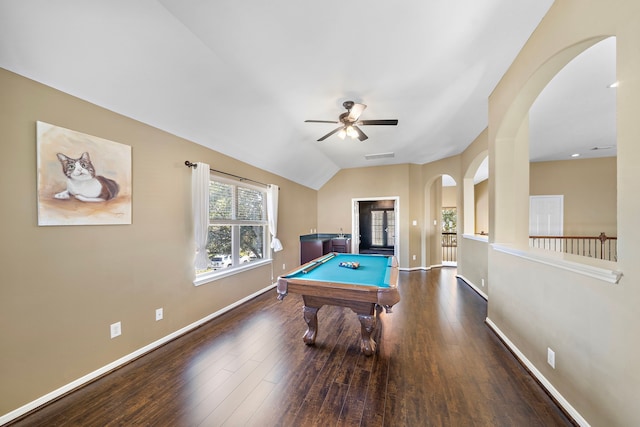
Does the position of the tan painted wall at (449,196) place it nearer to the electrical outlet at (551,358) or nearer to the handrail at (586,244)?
the handrail at (586,244)

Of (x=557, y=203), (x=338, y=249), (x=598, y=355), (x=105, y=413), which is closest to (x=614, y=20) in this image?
(x=598, y=355)

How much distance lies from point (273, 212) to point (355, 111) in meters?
2.42

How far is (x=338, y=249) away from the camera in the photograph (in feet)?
21.0

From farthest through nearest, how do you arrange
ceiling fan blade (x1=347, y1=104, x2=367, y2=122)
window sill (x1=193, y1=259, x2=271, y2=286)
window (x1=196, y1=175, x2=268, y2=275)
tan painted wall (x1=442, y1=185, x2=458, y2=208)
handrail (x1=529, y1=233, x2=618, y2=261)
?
tan painted wall (x1=442, y1=185, x2=458, y2=208) → handrail (x1=529, y1=233, x2=618, y2=261) → window (x1=196, y1=175, x2=268, y2=275) → window sill (x1=193, y1=259, x2=271, y2=286) → ceiling fan blade (x1=347, y1=104, x2=367, y2=122)

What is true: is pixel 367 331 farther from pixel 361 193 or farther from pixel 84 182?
pixel 361 193

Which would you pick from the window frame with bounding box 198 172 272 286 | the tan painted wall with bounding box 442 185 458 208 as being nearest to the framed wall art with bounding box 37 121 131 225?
the window frame with bounding box 198 172 272 286

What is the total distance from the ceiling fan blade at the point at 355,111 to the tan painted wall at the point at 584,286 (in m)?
1.53

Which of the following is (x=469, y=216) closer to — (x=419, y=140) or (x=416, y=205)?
(x=416, y=205)

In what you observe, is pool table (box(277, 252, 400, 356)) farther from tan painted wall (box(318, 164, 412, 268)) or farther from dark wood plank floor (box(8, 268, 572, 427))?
tan painted wall (box(318, 164, 412, 268))

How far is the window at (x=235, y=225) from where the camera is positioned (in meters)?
3.27

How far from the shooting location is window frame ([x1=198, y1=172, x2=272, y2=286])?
10.3 ft

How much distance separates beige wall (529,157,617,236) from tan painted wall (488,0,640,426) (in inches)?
182

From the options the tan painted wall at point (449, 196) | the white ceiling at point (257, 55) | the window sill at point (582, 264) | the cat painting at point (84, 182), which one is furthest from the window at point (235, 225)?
the tan painted wall at point (449, 196)

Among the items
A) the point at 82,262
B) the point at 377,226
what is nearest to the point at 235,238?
the point at 82,262
